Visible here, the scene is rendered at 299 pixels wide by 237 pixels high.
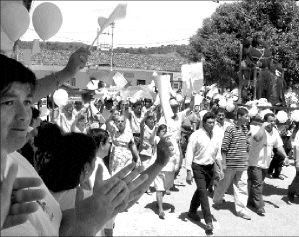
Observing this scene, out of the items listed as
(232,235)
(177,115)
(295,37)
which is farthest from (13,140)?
(295,37)

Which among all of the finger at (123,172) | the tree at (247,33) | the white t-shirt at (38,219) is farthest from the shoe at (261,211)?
the tree at (247,33)

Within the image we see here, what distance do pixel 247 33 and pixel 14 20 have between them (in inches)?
864

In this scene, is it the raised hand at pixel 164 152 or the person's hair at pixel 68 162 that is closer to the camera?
the person's hair at pixel 68 162

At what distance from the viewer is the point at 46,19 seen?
7.04ft

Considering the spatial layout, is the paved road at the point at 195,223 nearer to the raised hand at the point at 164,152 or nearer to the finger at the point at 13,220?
the raised hand at the point at 164,152

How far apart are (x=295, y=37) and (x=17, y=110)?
22309 mm

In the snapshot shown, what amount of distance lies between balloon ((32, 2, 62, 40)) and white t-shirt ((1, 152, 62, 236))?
0.86m

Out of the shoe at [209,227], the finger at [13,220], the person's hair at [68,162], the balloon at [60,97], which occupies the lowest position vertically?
the shoe at [209,227]

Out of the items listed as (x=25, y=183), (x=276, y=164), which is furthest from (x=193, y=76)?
(x=25, y=183)

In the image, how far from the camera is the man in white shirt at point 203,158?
231 inches

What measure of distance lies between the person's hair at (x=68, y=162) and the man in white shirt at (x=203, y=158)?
12.4 ft

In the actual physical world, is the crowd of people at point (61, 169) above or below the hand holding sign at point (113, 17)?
below

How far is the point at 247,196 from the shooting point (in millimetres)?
6691

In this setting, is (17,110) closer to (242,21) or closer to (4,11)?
(4,11)
